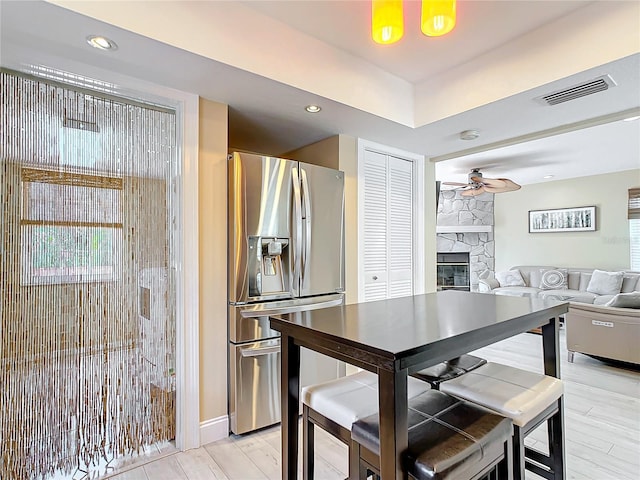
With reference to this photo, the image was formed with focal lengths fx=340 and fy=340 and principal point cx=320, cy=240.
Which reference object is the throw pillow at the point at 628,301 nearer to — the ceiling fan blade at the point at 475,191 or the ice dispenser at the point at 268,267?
the ceiling fan blade at the point at 475,191

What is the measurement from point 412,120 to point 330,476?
2.54 m

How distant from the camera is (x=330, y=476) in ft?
6.16

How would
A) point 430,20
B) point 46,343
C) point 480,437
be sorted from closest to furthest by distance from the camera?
point 480,437 → point 430,20 → point 46,343

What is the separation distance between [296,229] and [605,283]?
226 inches

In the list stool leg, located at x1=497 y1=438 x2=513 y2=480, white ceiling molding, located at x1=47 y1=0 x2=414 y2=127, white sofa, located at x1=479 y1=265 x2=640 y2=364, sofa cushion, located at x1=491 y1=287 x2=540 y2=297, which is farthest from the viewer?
sofa cushion, located at x1=491 y1=287 x2=540 y2=297

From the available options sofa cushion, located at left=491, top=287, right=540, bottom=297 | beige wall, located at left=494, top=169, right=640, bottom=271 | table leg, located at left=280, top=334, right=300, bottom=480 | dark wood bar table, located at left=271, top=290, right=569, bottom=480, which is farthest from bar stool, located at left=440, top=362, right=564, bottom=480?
beige wall, located at left=494, top=169, right=640, bottom=271

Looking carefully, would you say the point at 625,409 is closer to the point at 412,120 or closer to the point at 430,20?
the point at 412,120

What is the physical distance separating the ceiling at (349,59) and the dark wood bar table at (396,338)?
139 cm

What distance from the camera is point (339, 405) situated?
130 cm

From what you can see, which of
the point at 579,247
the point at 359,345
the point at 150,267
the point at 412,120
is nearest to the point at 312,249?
the point at 150,267

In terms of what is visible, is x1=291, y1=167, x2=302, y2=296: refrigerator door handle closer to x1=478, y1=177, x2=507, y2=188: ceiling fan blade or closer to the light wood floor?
the light wood floor

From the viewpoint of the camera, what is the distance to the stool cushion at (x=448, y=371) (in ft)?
5.66

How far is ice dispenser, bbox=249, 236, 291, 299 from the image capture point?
7.68 ft

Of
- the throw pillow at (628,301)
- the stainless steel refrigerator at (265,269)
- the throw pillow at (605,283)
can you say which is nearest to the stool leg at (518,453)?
the stainless steel refrigerator at (265,269)
